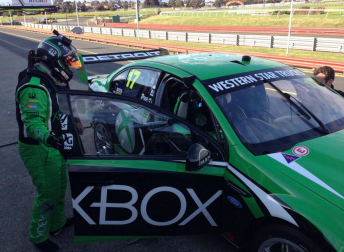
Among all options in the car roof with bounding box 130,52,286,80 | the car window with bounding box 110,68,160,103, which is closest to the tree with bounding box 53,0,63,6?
the car window with bounding box 110,68,160,103

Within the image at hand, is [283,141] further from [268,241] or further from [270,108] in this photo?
[268,241]

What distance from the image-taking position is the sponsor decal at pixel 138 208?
2.41m

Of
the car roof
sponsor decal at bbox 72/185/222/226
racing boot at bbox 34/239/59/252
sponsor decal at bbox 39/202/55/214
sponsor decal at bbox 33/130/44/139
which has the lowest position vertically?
racing boot at bbox 34/239/59/252

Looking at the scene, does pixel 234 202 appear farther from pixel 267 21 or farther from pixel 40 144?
pixel 267 21

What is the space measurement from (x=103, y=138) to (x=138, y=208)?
0.82 meters

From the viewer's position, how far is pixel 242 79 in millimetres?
2941

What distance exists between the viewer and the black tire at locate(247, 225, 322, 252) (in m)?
1.91

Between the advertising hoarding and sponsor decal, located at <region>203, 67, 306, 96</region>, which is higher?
the advertising hoarding

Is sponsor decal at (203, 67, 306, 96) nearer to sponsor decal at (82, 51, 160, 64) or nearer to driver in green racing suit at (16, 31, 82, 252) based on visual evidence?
driver in green racing suit at (16, 31, 82, 252)

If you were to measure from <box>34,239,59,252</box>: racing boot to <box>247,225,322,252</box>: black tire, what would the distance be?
1861mm

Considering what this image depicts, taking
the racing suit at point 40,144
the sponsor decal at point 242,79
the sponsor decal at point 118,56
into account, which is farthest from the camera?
the sponsor decal at point 118,56

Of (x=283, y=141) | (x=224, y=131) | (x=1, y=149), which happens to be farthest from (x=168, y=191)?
(x=1, y=149)

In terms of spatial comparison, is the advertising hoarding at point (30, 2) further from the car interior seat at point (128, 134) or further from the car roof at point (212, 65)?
the car interior seat at point (128, 134)

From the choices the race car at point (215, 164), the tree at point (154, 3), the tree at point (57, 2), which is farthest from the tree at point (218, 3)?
the race car at point (215, 164)
